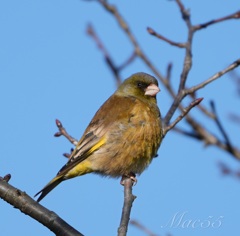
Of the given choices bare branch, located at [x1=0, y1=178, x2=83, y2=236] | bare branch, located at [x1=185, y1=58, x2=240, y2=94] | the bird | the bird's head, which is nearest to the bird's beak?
the bird's head

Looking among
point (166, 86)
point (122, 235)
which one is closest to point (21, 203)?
point (122, 235)

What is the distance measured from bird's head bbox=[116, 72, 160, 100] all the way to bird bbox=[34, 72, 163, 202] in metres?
0.39

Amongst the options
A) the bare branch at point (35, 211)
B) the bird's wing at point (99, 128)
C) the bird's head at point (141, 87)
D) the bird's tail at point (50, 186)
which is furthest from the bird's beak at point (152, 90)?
the bare branch at point (35, 211)

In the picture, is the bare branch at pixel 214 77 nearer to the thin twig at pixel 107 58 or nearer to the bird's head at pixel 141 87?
the thin twig at pixel 107 58

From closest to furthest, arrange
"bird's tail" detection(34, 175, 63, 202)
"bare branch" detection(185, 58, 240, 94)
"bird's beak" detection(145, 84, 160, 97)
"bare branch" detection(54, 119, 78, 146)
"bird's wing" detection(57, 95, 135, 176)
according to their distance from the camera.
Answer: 1. "bare branch" detection(185, 58, 240, 94)
2. "bird's tail" detection(34, 175, 63, 202)
3. "bird's wing" detection(57, 95, 135, 176)
4. "bare branch" detection(54, 119, 78, 146)
5. "bird's beak" detection(145, 84, 160, 97)

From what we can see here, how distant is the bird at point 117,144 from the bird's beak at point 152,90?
0.36 m

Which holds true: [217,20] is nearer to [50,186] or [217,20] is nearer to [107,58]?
[107,58]

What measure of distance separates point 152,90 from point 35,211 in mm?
3351

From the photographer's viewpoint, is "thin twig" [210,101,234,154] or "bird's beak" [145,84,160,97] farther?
"bird's beak" [145,84,160,97]

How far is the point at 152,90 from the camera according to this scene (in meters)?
6.53

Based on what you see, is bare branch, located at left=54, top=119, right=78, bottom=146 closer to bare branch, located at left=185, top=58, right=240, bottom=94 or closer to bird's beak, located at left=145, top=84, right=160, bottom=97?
bird's beak, located at left=145, top=84, right=160, bottom=97

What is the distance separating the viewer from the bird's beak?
257 inches

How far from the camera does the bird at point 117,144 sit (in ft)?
19.0

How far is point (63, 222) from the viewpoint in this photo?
138 inches
